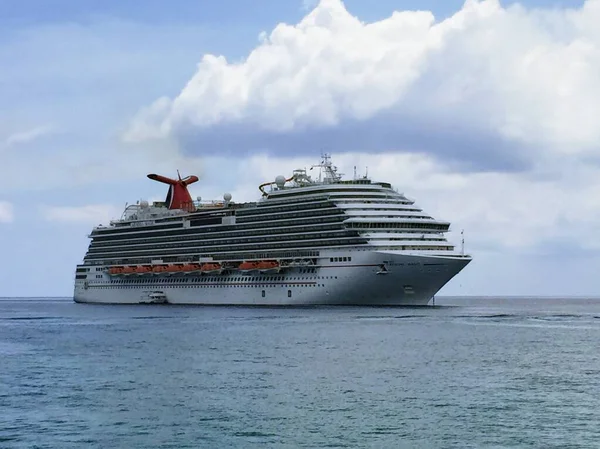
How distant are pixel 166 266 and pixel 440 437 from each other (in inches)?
4345

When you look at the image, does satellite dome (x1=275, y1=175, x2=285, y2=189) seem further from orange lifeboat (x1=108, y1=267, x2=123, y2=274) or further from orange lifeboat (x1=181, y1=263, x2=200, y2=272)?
orange lifeboat (x1=108, y1=267, x2=123, y2=274)

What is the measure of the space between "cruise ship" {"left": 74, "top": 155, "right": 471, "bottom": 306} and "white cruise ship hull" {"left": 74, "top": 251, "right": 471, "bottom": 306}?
0.13 metres

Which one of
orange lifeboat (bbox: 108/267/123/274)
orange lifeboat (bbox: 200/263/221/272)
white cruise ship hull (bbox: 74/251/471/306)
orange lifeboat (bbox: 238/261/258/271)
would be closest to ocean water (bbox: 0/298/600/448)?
white cruise ship hull (bbox: 74/251/471/306)

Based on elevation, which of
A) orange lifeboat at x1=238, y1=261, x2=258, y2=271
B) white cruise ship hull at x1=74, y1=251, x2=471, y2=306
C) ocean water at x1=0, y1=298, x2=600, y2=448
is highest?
orange lifeboat at x1=238, y1=261, x2=258, y2=271

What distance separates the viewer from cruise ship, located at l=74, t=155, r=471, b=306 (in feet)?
355

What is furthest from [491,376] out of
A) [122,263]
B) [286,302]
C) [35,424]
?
[122,263]

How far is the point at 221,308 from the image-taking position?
12888 cm

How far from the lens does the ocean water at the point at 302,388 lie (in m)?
37.2

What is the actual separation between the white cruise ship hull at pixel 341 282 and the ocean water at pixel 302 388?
20.1 metres

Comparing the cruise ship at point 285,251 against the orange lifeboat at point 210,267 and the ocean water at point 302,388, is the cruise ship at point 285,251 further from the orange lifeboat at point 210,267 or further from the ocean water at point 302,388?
the ocean water at point 302,388

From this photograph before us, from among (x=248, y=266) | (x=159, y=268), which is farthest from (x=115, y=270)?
(x=248, y=266)

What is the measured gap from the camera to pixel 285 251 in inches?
4749

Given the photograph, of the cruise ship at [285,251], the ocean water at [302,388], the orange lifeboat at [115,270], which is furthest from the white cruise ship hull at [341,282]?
the ocean water at [302,388]

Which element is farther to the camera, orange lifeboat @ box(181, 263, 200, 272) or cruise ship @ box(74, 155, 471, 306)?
orange lifeboat @ box(181, 263, 200, 272)
